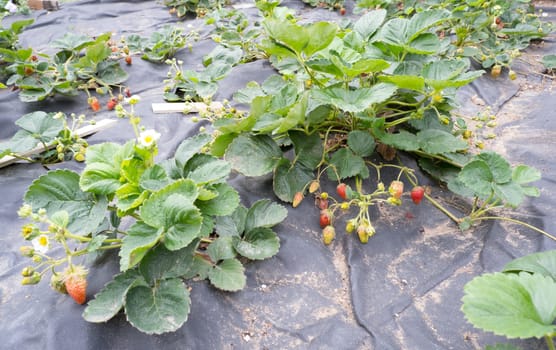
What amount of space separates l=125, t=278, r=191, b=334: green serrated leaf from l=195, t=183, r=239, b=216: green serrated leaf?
0.25m

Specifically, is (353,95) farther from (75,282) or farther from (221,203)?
(75,282)

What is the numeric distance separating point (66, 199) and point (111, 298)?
38 centimetres

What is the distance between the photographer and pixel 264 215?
1.50m

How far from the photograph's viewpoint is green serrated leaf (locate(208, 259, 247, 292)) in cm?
127

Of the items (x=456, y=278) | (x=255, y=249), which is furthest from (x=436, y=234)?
(x=255, y=249)

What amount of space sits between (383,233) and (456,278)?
0.32 meters

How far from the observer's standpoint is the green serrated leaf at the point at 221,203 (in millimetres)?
1278

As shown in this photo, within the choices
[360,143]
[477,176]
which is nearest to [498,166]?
[477,176]

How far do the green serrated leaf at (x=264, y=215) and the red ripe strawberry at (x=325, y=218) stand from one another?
0.61ft

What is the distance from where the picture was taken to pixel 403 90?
185 cm

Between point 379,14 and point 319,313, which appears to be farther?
point 379,14

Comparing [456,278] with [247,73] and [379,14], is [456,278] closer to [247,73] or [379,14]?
[379,14]

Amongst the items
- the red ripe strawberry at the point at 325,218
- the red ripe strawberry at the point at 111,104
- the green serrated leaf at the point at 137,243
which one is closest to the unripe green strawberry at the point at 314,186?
the red ripe strawberry at the point at 325,218

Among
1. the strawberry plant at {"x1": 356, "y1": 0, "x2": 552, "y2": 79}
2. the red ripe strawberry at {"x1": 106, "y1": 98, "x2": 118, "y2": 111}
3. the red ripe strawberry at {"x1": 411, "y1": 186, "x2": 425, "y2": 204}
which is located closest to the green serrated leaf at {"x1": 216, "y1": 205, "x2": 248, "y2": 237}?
the red ripe strawberry at {"x1": 411, "y1": 186, "x2": 425, "y2": 204}
